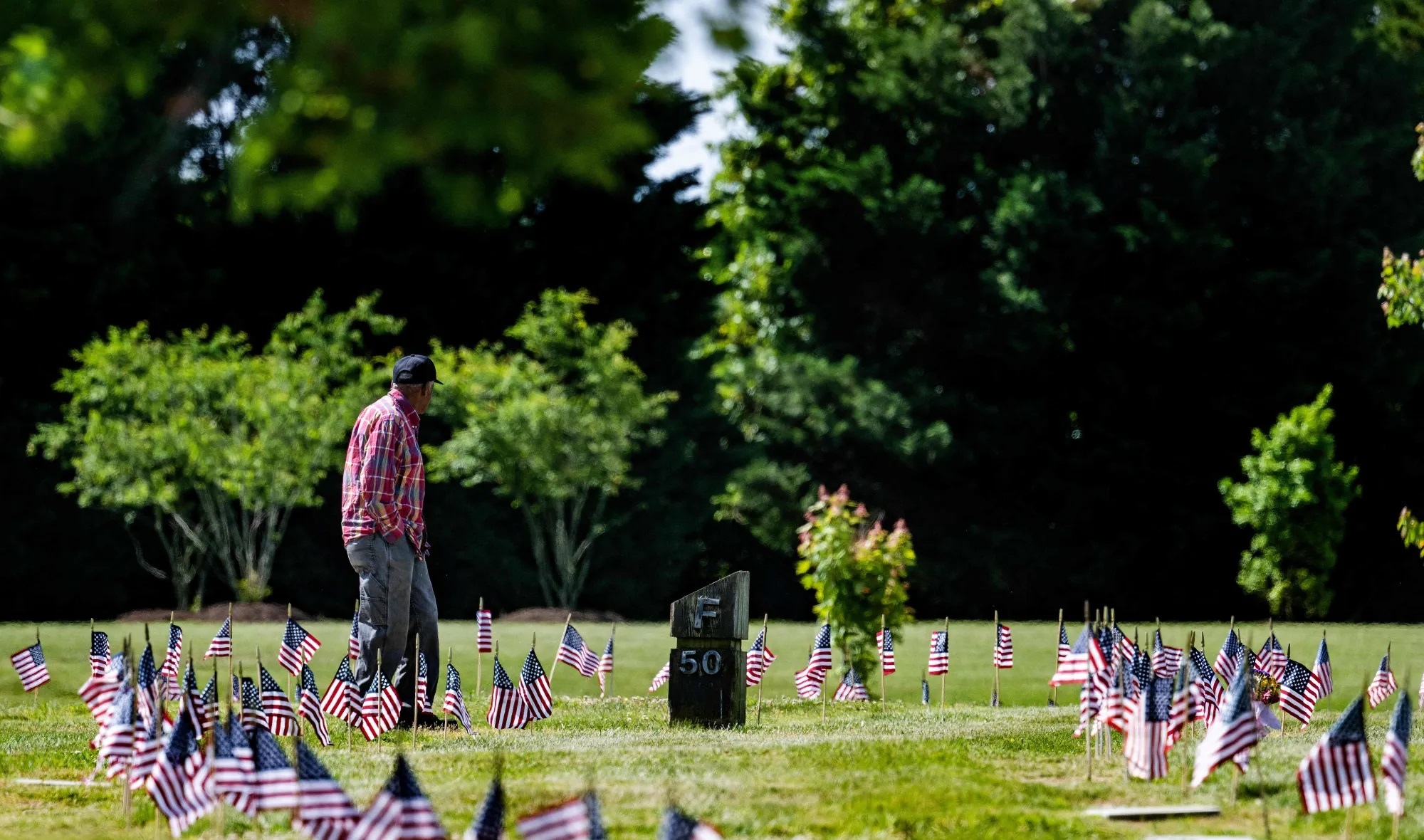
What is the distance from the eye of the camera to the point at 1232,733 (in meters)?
7.48

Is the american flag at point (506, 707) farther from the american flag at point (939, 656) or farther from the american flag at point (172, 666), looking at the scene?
the american flag at point (939, 656)

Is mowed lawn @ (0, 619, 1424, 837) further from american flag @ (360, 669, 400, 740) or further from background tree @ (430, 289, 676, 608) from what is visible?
background tree @ (430, 289, 676, 608)

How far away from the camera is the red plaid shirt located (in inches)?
407

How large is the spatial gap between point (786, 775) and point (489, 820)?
2.80 metres

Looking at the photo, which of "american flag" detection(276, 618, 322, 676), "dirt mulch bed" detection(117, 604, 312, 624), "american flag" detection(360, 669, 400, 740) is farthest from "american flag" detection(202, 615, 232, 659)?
"dirt mulch bed" detection(117, 604, 312, 624)

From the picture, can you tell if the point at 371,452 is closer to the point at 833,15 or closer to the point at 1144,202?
the point at 1144,202

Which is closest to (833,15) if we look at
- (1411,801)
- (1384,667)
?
(1384,667)

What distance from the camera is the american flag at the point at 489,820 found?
5777 millimetres

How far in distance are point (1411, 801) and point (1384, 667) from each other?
5.07m

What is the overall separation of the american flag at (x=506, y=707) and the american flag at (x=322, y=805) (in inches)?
171

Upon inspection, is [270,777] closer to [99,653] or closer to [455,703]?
[455,703]

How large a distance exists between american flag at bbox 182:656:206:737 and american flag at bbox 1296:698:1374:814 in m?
4.53

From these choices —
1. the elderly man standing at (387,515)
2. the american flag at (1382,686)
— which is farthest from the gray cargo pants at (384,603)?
the american flag at (1382,686)

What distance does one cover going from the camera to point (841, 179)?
3297 cm
